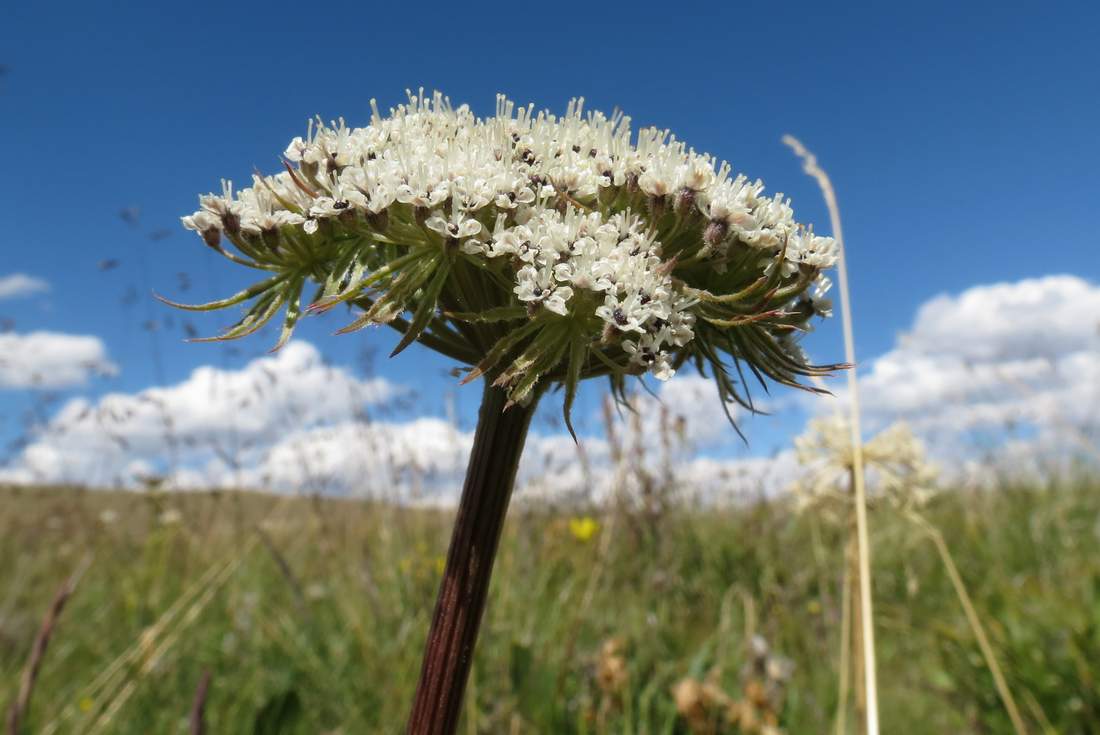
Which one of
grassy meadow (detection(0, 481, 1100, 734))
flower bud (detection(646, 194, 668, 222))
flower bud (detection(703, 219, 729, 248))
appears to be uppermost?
flower bud (detection(646, 194, 668, 222))

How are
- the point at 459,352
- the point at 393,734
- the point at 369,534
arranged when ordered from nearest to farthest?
1. the point at 459,352
2. the point at 393,734
3. the point at 369,534

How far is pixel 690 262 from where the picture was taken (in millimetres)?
2070

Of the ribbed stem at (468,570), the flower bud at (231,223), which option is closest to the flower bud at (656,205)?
the ribbed stem at (468,570)

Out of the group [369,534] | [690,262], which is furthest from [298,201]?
[369,534]

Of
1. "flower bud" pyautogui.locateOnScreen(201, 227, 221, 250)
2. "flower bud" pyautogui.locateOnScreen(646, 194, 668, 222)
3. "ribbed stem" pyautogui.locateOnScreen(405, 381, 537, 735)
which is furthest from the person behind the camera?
"flower bud" pyautogui.locateOnScreen(201, 227, 221, 250)

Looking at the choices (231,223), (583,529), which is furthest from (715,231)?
(583,529)

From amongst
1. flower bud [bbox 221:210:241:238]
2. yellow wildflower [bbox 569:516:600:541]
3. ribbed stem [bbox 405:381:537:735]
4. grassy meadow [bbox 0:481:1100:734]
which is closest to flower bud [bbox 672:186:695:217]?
ribbed stem [bbox 405:381:537:735]

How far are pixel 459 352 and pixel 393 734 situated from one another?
118 inches

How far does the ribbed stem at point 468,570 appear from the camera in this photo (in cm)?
177

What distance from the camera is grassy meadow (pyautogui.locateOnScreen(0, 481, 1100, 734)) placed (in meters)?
4.30

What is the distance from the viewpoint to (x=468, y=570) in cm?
183

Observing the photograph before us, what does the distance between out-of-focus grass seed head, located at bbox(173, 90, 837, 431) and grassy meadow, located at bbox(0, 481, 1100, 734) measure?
1636 mm

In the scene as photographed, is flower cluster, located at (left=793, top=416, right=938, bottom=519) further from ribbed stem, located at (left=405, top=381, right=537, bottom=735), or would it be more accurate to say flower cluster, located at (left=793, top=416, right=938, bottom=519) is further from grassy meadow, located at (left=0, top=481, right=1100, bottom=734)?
ribbed stem, located at (left=405, top=381, right=537, bottom=735)

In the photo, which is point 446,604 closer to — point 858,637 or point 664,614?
point 858,637
